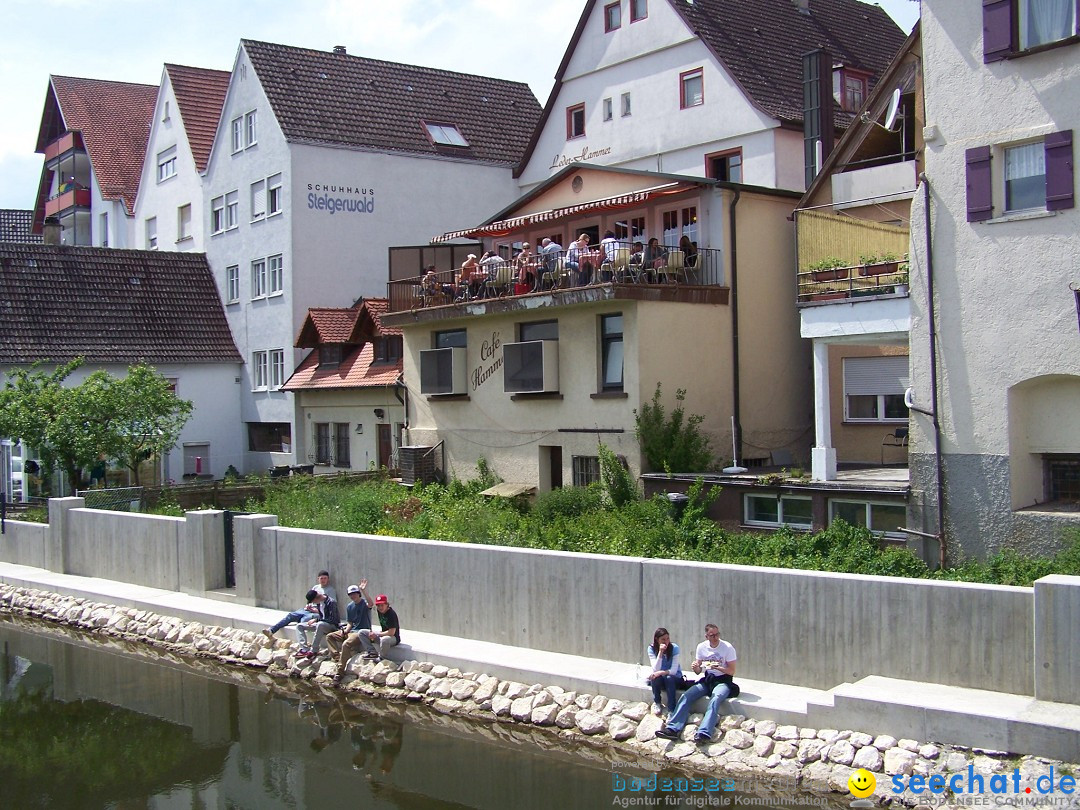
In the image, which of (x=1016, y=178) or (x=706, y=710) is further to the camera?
(x=1016, y=178)

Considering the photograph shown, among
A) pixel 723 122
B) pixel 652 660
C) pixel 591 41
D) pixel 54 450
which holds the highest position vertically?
pixel 591 41

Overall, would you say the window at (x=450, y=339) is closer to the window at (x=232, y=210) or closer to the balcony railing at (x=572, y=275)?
the balcony railing at (x=572, y=275)

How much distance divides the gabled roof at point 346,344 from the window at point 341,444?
4.55 feet

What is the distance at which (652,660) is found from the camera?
13484 millimetres

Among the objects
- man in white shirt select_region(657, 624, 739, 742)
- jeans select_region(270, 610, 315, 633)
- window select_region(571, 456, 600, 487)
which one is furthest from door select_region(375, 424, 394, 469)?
man in white shirt select_region(657, 624, 739, 742)

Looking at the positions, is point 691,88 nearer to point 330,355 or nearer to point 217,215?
point 330,355

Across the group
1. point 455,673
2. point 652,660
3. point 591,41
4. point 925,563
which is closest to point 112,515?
point 455,673

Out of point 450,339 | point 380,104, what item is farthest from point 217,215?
point 450,339

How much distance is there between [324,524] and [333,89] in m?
21.1

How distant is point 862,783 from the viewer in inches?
455

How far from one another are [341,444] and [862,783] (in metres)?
25.3

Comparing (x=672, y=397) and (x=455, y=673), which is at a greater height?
(x=672, y=397)

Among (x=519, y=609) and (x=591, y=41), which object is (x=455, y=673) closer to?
(x=519, y=609)

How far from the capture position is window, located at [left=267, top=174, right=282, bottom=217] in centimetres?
3697
